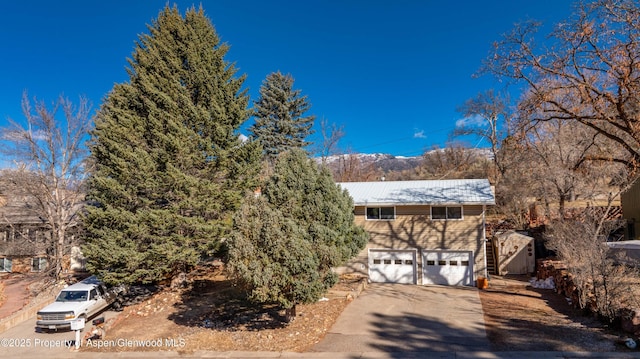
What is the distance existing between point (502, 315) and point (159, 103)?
1738 centimetres

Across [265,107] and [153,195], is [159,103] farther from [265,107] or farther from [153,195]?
[265,107]

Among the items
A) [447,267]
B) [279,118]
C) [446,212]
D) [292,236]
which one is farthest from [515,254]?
[279,118]

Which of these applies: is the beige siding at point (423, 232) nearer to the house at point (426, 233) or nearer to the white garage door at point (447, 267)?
the house at point (426, 233)

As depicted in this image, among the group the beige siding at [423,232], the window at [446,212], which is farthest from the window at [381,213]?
the window at [446,212]

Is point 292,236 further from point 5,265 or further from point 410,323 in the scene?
point 5,265

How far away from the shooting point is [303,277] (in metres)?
11.2

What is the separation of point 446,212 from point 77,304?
16.9m

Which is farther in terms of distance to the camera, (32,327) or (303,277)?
(32,327)

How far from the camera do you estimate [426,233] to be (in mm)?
18609

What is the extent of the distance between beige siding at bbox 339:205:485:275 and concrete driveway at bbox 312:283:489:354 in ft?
7.33

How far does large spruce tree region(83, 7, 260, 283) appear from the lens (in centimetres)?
1590

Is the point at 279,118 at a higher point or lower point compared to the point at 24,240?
higher

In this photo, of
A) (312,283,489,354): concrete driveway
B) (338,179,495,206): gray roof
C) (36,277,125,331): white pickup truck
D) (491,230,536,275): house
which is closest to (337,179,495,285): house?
(338,179,495,206): gray roof

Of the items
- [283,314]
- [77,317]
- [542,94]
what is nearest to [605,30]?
[542,94]
